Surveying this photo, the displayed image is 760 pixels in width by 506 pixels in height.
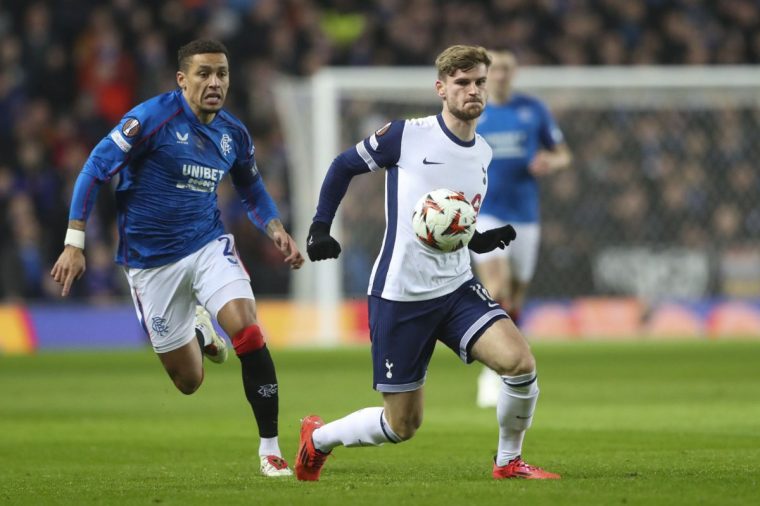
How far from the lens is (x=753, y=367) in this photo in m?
15.5

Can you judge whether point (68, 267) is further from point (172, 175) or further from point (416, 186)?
point (416, 186)

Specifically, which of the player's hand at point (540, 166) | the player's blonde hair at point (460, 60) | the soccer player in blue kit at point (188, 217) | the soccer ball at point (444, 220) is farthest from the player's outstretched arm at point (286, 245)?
the player's hand at point (540, 166)

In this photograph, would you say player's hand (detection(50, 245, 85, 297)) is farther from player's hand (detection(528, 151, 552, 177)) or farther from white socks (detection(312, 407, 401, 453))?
player's hand (detection(528, 151, 552, 177))

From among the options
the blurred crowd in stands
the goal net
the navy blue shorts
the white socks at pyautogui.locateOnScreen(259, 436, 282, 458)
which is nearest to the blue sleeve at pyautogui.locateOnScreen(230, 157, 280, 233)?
the white socks at pyautogui.locateOnScreen(259, 436, 282, 458)

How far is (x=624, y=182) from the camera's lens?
22.1m

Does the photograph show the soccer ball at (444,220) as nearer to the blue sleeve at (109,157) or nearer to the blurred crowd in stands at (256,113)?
the blue sleeve at (109,157)

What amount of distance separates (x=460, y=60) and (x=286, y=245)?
5.59ft

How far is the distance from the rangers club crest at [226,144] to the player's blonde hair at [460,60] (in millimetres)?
1666

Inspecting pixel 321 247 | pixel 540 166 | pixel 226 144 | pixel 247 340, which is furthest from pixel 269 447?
pixel 540 166

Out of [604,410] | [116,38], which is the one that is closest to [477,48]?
[604,410]

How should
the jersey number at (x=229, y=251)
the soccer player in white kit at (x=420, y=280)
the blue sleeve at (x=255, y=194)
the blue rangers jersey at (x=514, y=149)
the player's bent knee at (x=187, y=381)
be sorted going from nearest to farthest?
the soccer player in white kit at (x=420, y=280)
the jersey number at (x=229, y=251)
the blue sleeve at (x=255, y=194)
the player's bent knee at (x=187, y=381)
the blue rangers jersey at (x=514, y=149)

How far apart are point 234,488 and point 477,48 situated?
2.60 m

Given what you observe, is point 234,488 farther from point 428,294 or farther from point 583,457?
point 583,457

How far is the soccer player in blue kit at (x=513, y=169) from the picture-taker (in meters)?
12.4
